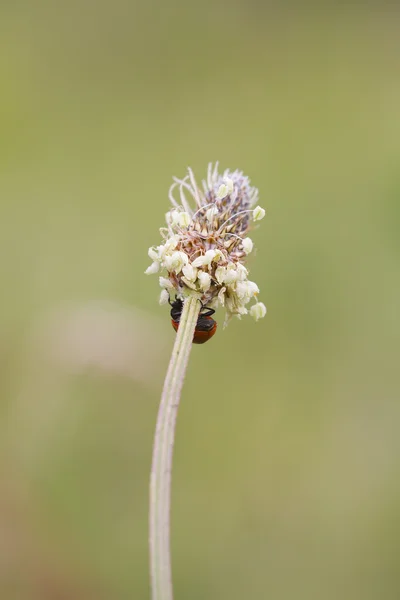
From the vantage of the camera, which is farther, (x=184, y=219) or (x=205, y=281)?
(x=184, y=219)

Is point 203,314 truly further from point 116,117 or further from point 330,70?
point 330,70

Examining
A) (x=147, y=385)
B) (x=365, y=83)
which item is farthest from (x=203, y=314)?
(x=365, y=83)

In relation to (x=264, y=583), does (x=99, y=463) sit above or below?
above

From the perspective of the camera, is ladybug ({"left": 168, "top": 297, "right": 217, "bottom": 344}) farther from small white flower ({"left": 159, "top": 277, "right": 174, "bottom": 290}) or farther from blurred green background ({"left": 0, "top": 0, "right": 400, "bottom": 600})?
blurred green background ({"left": 0, "top": 0, "right": 400, "bottom": 600})

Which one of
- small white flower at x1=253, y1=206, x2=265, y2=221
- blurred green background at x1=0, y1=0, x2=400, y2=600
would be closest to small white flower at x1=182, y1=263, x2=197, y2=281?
small white flower at x1=253, y1=206, x2=265, y2=221

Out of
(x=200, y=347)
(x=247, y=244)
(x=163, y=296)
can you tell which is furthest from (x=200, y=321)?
(x=200, y=347)

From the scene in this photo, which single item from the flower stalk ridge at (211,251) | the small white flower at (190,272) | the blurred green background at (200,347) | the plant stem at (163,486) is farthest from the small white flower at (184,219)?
the blurred green background at (200,347)

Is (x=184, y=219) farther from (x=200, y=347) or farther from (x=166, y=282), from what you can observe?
(x=200, y=347)
